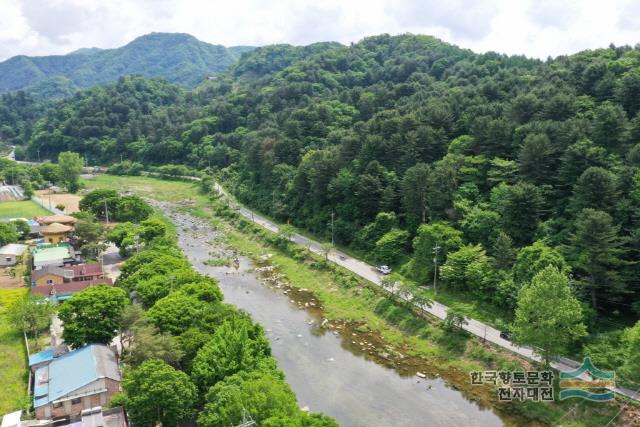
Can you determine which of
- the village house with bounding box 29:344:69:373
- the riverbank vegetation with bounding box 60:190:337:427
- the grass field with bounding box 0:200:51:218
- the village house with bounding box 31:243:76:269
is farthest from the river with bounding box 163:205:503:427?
the grass field with bounding box 0:200:51:218

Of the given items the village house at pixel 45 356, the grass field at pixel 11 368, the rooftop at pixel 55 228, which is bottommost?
the grass field at pixel 11 368

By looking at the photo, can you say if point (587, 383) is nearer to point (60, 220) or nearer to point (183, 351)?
point (183, 351)

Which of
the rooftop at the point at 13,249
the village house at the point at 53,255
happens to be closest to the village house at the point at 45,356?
the village house at the point at 53,255

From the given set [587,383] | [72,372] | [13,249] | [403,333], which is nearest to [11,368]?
[72,372]

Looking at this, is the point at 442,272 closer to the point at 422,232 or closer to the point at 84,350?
the point at 422,232

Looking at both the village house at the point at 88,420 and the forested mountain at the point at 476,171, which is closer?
the village house at the point at 88,420

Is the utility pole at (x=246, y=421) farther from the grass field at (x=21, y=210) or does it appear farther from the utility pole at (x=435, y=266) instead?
the grass field at (x=21, y=210)
